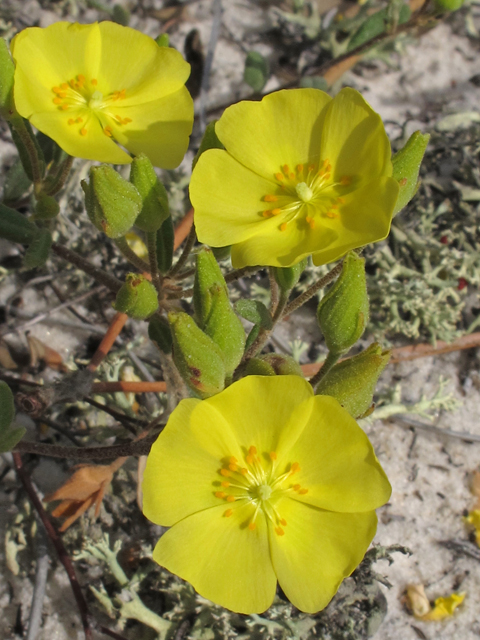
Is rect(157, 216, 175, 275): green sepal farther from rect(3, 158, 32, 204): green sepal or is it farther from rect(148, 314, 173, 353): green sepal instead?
rect(3, 158, 32, 204): green sepal

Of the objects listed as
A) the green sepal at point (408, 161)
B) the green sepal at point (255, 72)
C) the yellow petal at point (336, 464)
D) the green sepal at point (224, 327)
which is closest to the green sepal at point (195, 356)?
the green sepal at point (224, 327)

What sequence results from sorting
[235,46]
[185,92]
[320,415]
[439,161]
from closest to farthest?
1. [320,415]
2. [185,92]
3. [439,161]
4. [235,46]

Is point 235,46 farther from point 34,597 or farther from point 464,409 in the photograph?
point 34,597

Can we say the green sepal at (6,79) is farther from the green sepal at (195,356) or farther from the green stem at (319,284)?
the green stem at (319,284)

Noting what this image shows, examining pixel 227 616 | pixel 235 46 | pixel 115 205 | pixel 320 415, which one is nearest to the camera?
pixel 320 415

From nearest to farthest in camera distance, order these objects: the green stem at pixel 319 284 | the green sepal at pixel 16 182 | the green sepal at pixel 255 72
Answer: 1. the green stem at pixel 319 284
2. the green sepal at pixel 16 182
3. the green sepal at pixel 255 72

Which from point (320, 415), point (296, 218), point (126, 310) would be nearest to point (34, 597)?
point (126, 310)

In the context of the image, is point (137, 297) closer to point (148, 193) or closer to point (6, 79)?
point (148, 193)
